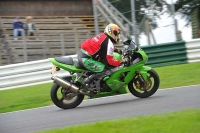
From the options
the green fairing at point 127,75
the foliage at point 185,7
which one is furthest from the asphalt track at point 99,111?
the foliage at point 185,7

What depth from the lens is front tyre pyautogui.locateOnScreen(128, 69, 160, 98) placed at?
9.41 meters

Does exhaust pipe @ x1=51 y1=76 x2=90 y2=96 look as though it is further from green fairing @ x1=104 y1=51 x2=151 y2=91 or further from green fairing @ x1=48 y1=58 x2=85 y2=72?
green fairing @ x1=104 y1=51 x2=151 y2=91

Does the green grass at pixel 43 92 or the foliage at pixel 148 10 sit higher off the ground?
the foliage at pixel 148 10

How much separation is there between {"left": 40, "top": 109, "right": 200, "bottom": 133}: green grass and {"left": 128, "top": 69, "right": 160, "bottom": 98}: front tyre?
270cm

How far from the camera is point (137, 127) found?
19.8 feet

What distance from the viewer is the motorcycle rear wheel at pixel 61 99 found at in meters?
9.12

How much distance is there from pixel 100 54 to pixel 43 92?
11.1ft

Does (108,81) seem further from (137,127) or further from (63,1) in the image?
(63,1)

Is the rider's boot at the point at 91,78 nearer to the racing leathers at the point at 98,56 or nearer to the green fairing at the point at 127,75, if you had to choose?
the racing leathers at the point at 98,56

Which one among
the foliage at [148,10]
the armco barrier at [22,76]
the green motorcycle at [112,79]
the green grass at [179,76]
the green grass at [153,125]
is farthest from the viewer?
the foliage at [148,10]

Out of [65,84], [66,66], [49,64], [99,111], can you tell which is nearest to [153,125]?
[99,111]

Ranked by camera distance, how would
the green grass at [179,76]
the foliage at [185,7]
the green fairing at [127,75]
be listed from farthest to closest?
1. the foliage at [185,7]
2. the green grass at [179,76]
3. the green fairing at [127,75]

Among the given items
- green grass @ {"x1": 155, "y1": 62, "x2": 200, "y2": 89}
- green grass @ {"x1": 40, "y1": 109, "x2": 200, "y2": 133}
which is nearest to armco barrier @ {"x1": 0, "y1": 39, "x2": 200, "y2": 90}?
green grass @ {"x1": 155, "y1": 62, "x2": 200, "y2": 89}

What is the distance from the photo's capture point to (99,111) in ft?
27.8
